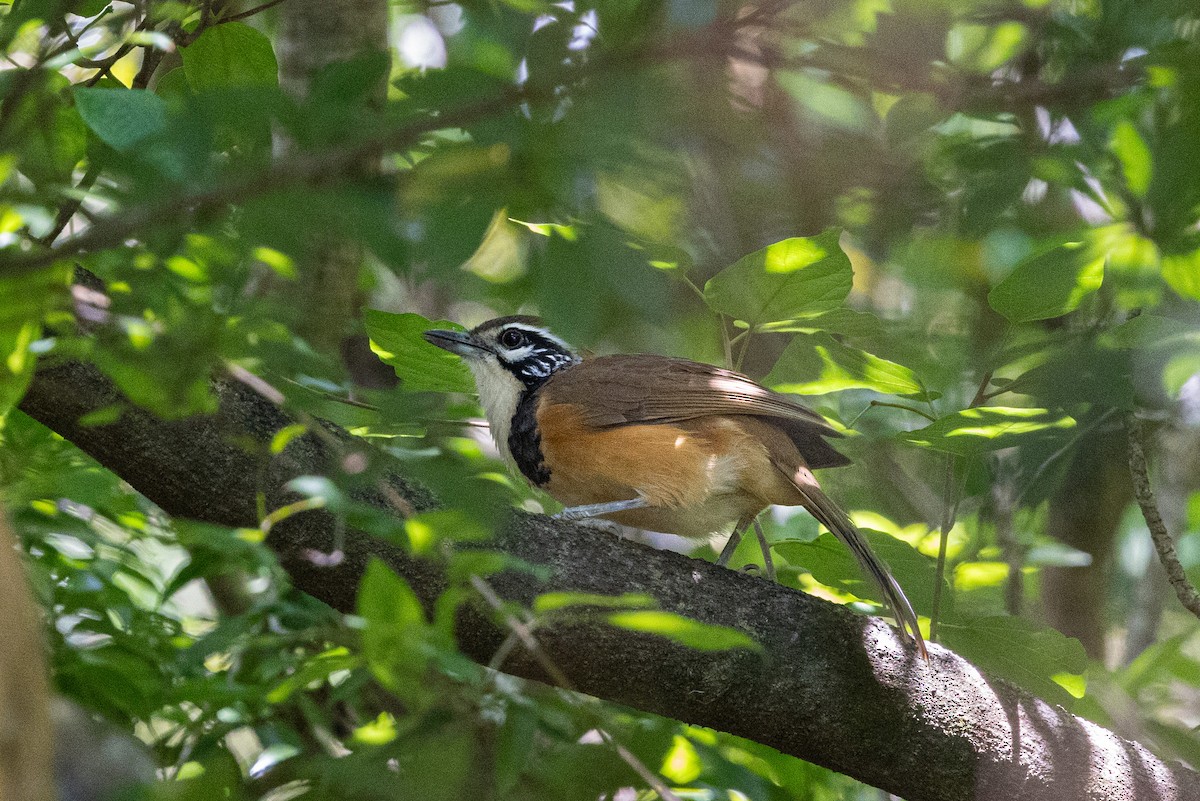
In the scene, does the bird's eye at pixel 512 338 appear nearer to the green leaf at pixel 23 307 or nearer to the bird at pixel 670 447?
the bird at pixel 670 447

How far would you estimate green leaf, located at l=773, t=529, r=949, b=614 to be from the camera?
151 inches

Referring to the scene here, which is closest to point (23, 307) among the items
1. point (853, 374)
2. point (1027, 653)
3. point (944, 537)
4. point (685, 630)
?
point (685, 630)

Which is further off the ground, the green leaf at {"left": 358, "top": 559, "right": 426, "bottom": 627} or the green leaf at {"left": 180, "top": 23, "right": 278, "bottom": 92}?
the green leaf at {"left": 180, "top": 23, "right": 278, "bottom": 92}

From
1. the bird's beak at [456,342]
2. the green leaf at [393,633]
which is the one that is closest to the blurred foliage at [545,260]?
the green leaf at [393,633]

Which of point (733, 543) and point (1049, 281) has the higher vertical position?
point (1049, 281)

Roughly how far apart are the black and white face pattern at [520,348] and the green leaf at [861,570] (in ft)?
5.50

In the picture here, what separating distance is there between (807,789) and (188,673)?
2.20 meters

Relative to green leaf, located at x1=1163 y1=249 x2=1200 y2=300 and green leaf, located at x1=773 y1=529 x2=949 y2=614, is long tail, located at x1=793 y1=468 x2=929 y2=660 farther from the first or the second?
green leaf, located at x1=1163 y1=249 x2=1200 y2=300

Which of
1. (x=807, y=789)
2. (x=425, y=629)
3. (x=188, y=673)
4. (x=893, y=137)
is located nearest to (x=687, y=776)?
(x=807, y=789)

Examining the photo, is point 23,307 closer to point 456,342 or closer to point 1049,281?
point 1049,281

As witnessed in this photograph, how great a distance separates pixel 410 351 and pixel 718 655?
1.47 meters

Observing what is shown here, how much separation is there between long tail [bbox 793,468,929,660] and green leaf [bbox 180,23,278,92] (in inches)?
95.9

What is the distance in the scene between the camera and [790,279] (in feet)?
10.9

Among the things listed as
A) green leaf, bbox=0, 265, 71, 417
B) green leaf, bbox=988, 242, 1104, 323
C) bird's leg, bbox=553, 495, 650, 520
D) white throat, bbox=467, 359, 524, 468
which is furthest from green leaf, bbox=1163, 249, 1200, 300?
green leaf, bbox=0, 265, 71, 417
